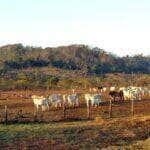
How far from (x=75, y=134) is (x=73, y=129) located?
157 centimetres

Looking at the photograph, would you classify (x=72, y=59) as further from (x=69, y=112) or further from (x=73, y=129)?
(x=73, y=129)

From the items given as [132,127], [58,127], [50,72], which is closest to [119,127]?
[132,127]

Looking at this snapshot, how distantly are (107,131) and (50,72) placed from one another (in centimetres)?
6887

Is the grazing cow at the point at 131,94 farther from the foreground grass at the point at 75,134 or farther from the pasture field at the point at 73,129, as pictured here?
the foreground grass at the point at 75,134

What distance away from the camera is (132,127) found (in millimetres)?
30688

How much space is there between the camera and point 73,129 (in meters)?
29.8

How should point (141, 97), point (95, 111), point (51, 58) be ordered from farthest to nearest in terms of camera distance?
point (51, 58) → point (141, 97) → point (95, 111)

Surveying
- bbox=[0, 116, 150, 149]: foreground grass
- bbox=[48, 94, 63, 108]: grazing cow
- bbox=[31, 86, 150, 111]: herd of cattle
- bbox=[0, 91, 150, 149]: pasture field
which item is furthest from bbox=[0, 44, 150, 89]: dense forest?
bbox=[0, 116, 150, 149]: foreground grass

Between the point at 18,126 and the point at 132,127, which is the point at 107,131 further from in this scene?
the point at 18,126

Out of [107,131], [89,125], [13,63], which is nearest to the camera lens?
[107,131]

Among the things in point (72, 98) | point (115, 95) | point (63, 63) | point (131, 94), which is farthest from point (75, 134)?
point (63, 63)

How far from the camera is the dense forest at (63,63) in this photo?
305ft

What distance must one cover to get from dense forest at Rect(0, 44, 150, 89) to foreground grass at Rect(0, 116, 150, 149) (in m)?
47.4

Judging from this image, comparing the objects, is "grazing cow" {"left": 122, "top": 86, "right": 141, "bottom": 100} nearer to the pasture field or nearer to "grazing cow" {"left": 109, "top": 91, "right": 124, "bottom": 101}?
"grazing cow" {"left": 109, "top": 91, "right": 124, "bottom": 101}
